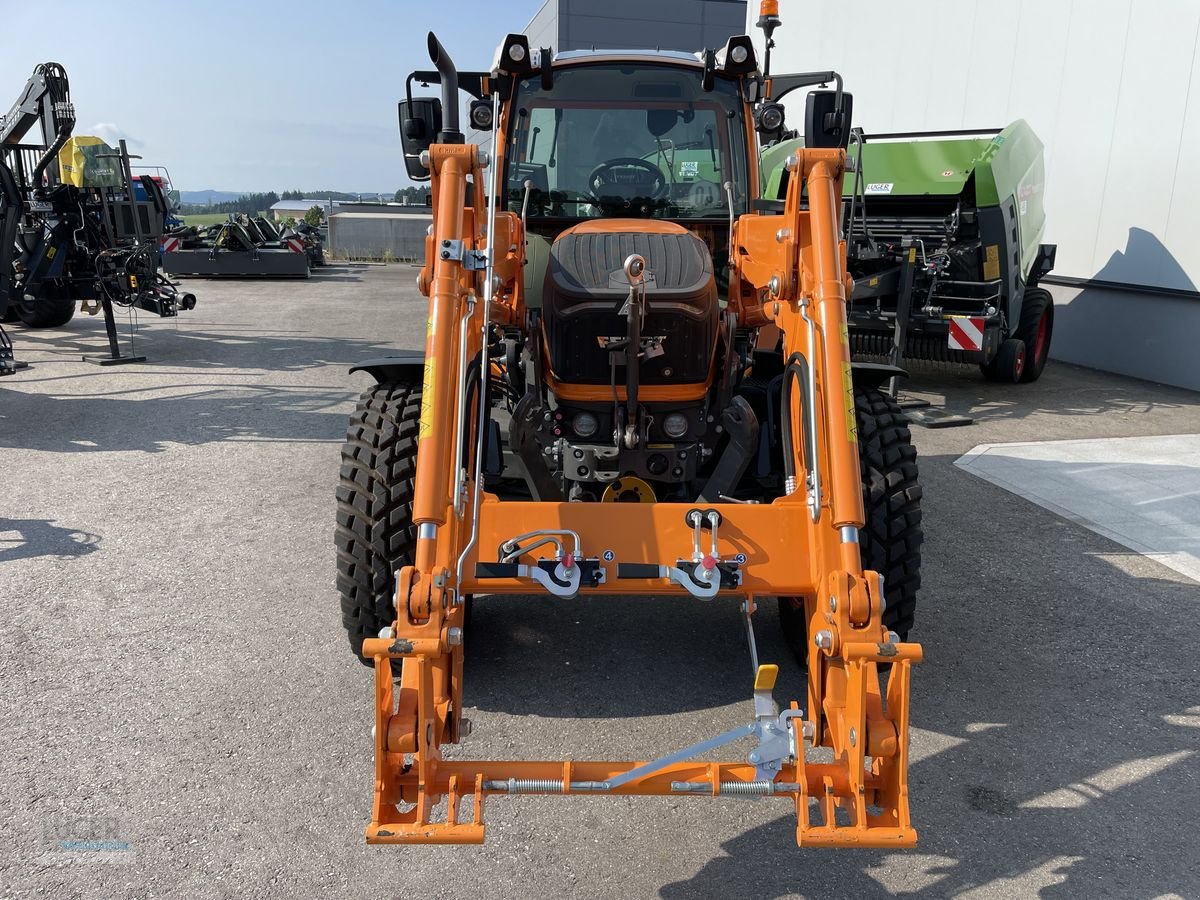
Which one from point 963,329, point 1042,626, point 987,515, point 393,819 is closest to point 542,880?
point 393,819

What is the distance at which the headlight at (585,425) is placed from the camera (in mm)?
3527

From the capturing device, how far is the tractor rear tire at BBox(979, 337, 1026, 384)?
938cm

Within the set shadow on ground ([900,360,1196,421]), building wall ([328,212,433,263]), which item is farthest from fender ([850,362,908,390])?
building wall ([328,212,433,263])

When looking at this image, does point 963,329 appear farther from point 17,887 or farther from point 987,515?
point 17,887

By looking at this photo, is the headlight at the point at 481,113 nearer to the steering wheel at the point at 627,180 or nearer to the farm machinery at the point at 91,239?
the steering wheel at the point at 627,180

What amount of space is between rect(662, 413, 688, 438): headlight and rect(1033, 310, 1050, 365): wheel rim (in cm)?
751

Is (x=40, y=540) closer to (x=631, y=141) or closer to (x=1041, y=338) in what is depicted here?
(x=631, y=141)

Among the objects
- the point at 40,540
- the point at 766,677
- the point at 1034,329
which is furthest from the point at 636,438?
the point at 1034,329

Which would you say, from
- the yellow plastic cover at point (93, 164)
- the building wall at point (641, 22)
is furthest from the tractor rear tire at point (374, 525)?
the building wall at point (641, 22)

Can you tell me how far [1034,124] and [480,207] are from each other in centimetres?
1041

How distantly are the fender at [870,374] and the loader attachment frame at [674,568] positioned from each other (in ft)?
1.55

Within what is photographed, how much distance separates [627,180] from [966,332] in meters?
5.13

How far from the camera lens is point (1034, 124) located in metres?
11.4

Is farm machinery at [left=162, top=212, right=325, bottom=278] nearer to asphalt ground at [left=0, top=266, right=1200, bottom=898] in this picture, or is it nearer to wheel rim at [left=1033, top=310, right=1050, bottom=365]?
asphalt ground at [left=0, top=266, right=1200, bottom=898]
